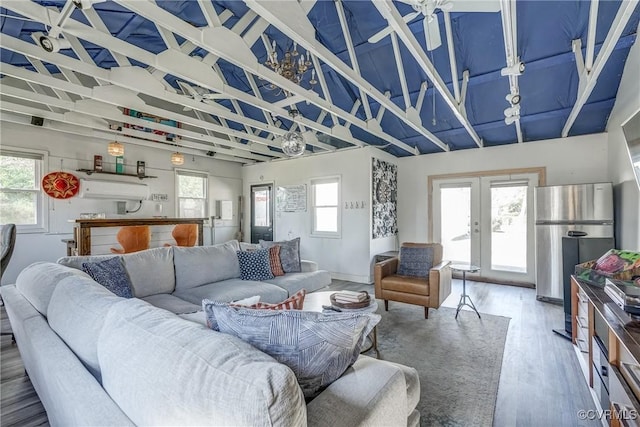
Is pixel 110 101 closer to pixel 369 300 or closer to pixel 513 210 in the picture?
pixel 369 300

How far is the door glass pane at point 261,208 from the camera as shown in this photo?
7.44m

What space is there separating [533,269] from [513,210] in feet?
3.56

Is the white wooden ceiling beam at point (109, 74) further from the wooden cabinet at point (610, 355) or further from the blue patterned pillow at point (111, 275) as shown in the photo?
the wooden cabinet at point (610, 355)

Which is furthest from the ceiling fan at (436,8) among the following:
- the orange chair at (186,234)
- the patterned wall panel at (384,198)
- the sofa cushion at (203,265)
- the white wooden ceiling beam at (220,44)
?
the orange chair at (186,234)

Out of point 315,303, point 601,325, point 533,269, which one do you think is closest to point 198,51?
point 315,303

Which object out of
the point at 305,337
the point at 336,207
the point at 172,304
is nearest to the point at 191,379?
the point at 305,337

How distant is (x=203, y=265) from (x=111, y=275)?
91 centimetres

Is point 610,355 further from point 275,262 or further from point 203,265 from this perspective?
point 203,265

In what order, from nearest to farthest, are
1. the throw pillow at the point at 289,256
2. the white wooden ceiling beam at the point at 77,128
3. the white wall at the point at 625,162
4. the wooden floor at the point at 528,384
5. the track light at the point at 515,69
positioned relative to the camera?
1. the wooden floor at the point at 528,384
2. the track light at the point at 515,69
3. the white wall at the point at 625,162
4. the throw pillow at the point at 289,256
5. the white wooden ceiling beam at the point at 77,128

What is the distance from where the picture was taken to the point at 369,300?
2.61 m

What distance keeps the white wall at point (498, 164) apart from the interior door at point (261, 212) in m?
3.13

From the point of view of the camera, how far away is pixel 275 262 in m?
3.85

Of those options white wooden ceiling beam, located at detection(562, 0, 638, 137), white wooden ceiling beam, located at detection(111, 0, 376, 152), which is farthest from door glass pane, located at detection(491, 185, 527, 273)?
white wooden ceiling beam, located at detection(111, 0, 376, 152)

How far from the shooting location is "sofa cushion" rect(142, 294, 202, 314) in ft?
8.45
